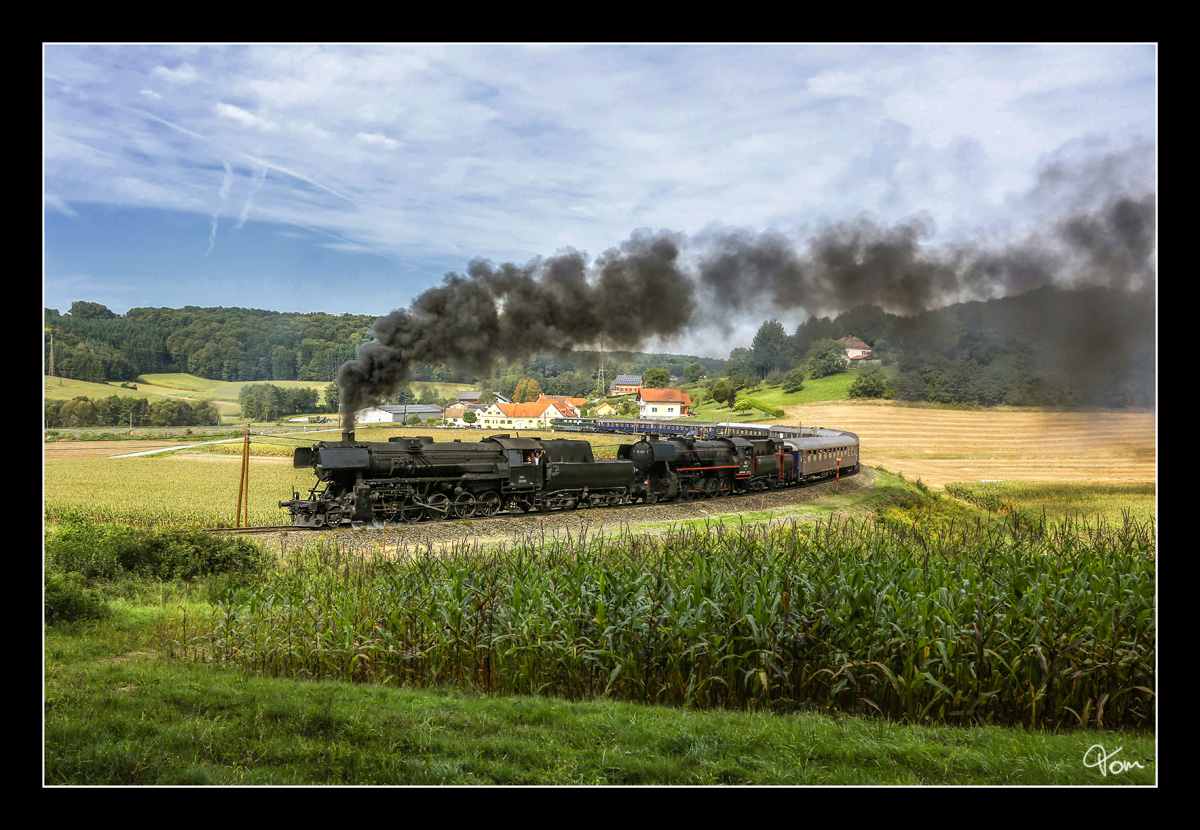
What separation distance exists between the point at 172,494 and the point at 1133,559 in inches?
579

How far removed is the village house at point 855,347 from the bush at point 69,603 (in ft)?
36.1

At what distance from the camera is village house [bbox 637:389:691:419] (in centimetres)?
1386

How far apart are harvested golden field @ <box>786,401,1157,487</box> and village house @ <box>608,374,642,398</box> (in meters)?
3.28

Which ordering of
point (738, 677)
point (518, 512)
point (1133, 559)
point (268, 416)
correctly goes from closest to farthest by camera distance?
1. point (738, 677)
2. point (1133, 559)
3. point (268, 416)
4. point (518, 512)

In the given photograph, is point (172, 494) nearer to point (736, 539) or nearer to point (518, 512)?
point (518, 512)

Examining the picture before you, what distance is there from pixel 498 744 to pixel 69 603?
5239mm

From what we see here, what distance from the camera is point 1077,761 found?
484 centimetres

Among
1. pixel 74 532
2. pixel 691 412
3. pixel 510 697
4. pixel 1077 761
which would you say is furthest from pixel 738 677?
pixel 691 412

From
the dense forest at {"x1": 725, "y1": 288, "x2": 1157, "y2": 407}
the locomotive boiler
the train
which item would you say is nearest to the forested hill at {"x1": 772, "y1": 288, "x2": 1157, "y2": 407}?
the dense forest at {"x1": 725, "y1": 288, "x2": 1157, "y2": 407}

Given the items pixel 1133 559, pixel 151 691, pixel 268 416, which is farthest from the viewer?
pixel 268 416

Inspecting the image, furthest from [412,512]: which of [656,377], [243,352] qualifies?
[656,377]

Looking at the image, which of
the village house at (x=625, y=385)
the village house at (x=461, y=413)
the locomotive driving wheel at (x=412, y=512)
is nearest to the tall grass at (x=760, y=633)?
Answer: the village house at (x=625, y=385)

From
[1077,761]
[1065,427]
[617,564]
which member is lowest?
[1077,761]
